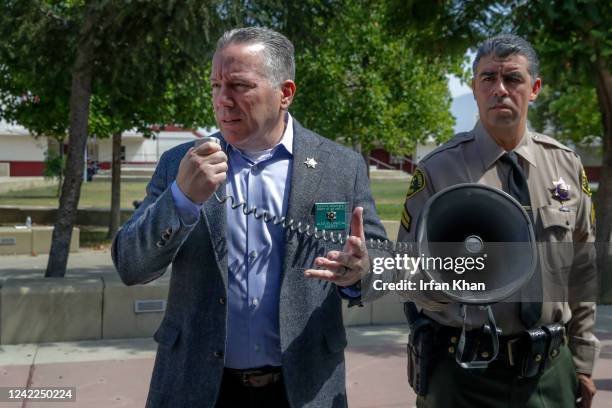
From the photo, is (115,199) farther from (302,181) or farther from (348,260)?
(348,260)

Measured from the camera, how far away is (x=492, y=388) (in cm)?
267

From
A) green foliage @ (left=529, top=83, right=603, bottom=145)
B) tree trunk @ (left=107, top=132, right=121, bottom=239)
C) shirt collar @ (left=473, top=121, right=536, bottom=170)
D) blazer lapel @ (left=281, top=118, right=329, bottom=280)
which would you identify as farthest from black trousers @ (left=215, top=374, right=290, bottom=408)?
green foliage @ (left=529, top=83, right=603, bottom=145)

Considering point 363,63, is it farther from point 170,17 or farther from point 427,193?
point 427,193

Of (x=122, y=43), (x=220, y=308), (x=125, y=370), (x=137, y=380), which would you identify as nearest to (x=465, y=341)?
(x=220, y=308)

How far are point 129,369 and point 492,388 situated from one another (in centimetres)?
443

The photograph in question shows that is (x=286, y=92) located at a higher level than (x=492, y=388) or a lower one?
higher

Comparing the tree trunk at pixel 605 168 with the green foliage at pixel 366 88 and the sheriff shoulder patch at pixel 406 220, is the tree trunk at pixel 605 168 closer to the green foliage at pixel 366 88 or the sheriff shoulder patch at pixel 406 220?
the sheriff shoulder patch at pixel 406 220

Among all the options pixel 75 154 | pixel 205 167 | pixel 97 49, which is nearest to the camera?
pixel 205 167

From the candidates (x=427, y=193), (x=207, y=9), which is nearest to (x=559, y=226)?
(x=427, y=193)

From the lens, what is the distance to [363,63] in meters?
23.6

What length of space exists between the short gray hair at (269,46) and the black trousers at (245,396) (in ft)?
3.10

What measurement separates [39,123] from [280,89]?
1560 centimetres

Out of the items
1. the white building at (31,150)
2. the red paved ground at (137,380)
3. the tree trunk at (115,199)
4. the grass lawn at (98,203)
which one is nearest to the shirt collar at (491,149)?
the red paved ground at (137,380)

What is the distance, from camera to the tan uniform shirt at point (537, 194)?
2.67m
